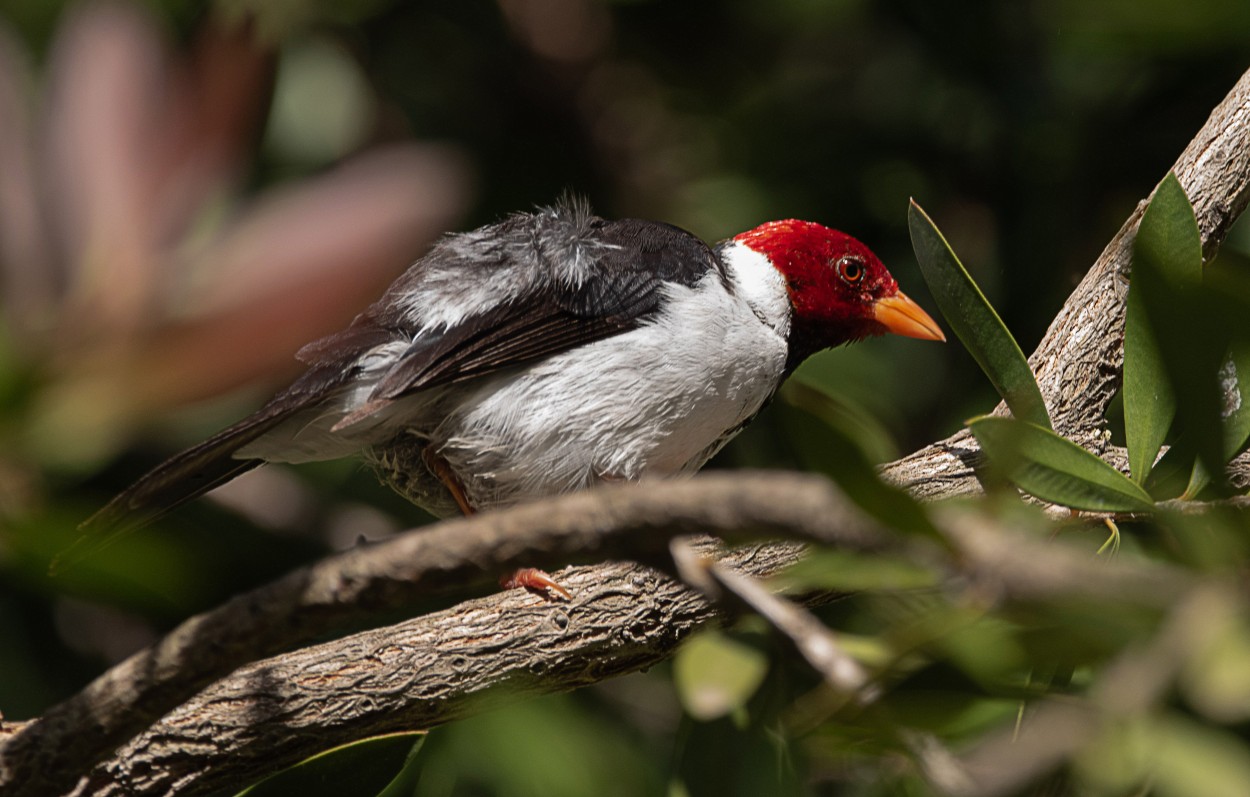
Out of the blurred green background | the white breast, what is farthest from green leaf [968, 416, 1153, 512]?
the white breast

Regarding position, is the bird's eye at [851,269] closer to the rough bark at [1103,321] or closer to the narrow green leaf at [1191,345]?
the rough bark at [1103,321]

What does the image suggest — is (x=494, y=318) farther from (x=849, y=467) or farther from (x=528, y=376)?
(x=849, y=467)

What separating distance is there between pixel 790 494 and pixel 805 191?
378cm

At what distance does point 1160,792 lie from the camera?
1.24 metres

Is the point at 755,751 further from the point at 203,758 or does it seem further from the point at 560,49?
the point at 560,49

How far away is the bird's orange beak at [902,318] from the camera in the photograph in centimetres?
394

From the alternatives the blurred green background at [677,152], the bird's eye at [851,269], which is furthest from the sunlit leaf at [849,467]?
the bird's eye at [851,269]

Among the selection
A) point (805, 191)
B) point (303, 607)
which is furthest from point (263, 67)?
point (805, 191)

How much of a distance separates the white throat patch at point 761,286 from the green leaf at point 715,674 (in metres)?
2.49

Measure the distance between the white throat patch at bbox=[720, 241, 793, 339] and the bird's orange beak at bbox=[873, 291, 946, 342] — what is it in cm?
32

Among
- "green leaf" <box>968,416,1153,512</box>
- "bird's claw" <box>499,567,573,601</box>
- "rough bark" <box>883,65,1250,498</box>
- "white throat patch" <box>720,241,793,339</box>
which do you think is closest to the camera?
"green leaf" <box>968,416,1153,512</box>

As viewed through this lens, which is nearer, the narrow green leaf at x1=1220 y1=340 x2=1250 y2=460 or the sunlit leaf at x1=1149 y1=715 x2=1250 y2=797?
the sunlit leaf at x1=1149 y1=715 x2=1250 y2=797

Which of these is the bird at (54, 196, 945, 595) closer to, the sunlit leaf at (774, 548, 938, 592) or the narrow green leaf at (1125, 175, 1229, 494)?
the sunlit leaf at (774, 548, 938, 592)

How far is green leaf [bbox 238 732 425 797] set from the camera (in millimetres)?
2268
